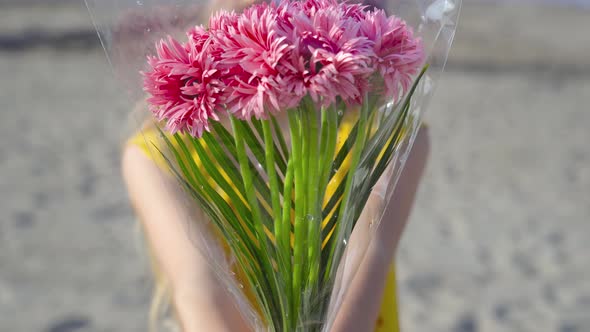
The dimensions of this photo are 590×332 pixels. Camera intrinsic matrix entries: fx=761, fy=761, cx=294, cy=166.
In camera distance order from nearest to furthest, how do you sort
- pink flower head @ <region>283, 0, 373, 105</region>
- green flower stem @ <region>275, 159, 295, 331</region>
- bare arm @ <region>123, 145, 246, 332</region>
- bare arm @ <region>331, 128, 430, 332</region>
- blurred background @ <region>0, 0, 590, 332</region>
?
pink flower head @ <region>283, 0, 373, 105</region> < green flower stem @ <region>275, 159, 295, 331</region> < bare arm @ <region>331, 128, 430, 332</region> < bare arm @ <region>123, 145, 246, 332</region> < blurred background @ <region>0, 0, 590, 332</region>

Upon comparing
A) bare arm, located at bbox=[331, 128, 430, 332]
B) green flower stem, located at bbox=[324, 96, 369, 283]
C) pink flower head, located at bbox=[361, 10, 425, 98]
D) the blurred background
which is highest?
pink flower head, located at bbox=[361, 10, 425, 98]

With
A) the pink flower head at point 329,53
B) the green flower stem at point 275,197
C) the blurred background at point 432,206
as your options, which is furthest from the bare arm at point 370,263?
the blurred background at point 432,206

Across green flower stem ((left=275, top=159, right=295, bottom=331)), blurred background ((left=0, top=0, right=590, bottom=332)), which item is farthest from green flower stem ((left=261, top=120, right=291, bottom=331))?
blurred background ((left=0, top=0, right=590, bottom=332))

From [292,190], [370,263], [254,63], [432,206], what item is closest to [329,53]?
[254,63]

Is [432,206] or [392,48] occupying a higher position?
[392,48]

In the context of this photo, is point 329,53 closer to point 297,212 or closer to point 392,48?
point 392,48

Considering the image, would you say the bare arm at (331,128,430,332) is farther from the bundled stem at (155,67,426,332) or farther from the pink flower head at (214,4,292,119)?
the pink flower head at (214,4,292,119)

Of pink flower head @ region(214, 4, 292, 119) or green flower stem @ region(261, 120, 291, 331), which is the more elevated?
pink flower head @ region(214, 4, 292, 119)
